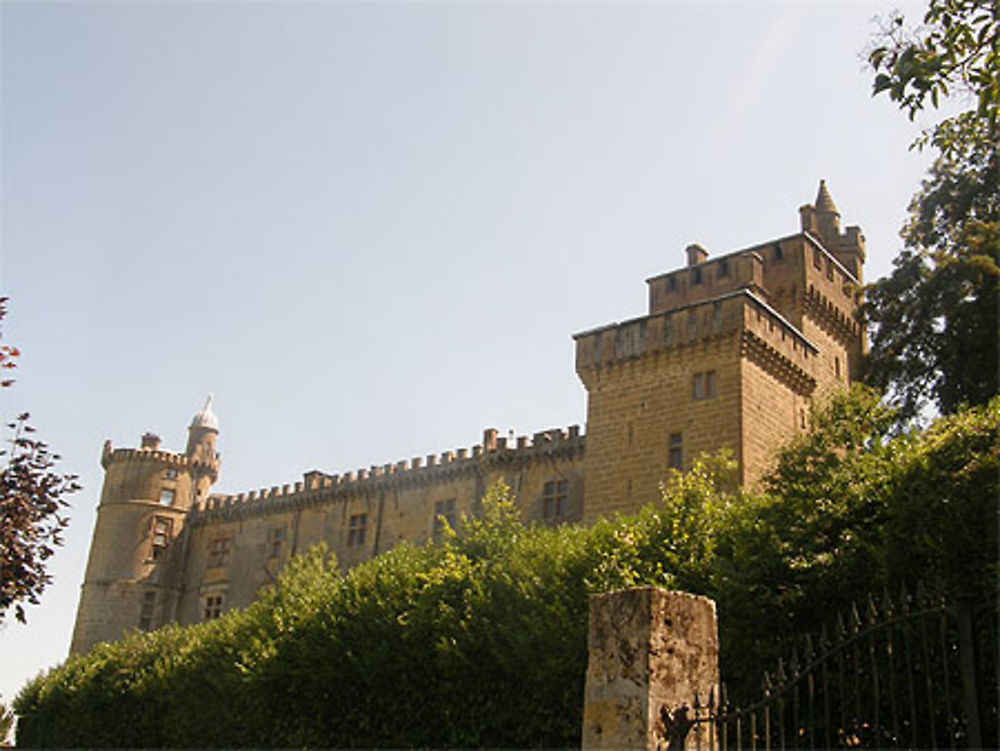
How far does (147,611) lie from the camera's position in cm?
4016

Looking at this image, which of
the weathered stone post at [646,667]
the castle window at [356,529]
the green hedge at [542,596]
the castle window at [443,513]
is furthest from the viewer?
the castle window at [356,529]

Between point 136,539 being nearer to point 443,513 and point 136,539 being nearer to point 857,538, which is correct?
point 443,513

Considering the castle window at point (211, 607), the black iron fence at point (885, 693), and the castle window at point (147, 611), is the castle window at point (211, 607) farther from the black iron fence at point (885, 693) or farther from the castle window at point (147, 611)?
the black iron fence at point (885, 693)

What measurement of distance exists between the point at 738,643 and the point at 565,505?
1712 cm

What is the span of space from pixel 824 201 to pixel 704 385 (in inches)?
508

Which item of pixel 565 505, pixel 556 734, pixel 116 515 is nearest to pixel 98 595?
pixel 116 515

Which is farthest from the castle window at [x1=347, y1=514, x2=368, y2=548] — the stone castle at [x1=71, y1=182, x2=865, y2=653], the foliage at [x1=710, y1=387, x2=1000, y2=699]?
the foliage at [x1=710, y1=387, x2=1000, y2=699]

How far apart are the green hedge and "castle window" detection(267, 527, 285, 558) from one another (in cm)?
1392

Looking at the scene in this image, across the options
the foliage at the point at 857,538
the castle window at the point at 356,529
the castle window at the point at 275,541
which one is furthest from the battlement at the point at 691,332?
the castle window at the point at 275,541

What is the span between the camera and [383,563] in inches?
798

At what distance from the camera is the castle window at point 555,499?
30062mm

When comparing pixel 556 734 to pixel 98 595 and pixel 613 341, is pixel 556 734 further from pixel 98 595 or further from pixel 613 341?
pixel 98 595

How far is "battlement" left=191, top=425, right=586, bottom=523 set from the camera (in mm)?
31094

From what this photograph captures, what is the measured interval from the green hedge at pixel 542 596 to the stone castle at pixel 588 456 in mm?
2405
